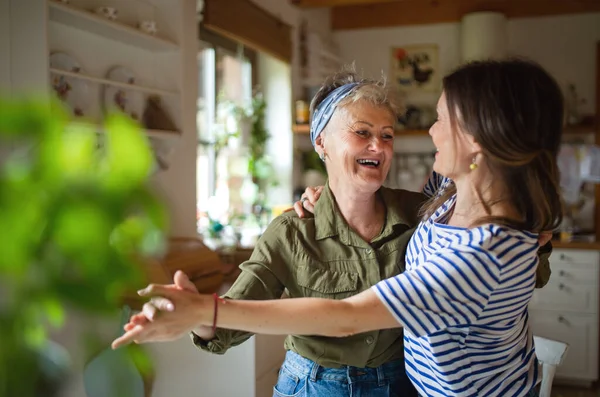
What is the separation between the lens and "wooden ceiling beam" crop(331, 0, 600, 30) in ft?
16.0

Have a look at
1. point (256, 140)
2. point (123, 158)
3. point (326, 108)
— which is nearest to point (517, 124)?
point (326, 108)

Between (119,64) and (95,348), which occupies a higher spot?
(119,64)

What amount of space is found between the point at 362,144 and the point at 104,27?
1.41 metres

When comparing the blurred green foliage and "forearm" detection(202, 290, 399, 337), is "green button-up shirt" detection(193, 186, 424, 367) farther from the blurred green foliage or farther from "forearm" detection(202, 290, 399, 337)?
the blurred green foliage

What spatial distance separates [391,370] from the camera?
4.37ft

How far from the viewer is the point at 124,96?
2609 millimetres

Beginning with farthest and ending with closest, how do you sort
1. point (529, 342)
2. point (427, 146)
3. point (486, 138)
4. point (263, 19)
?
point (427, 146) → point (263, 19) → point (529, 342) → point (486, 138)

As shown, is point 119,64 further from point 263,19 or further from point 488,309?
point 488,309

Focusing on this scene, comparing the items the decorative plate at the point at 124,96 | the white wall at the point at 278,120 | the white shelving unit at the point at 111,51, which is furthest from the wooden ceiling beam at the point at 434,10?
the decorative plate at the point at 124,96

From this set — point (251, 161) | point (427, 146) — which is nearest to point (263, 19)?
point (251, 161)

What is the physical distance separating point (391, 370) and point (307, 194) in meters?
0.47

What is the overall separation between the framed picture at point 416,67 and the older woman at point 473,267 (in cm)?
424

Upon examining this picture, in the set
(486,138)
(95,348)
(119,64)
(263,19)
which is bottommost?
(95,348)

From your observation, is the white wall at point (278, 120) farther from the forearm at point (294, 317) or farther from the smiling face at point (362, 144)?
the forearm at point (294, 317)
